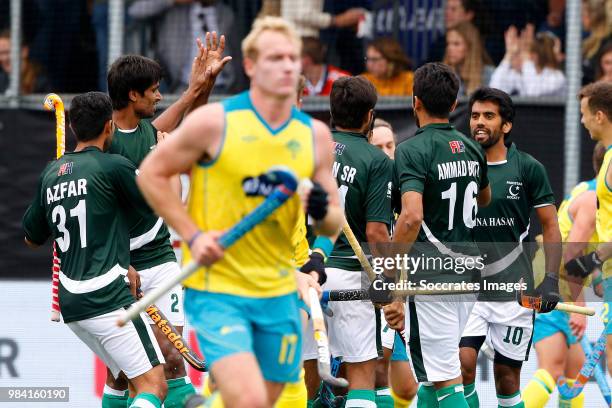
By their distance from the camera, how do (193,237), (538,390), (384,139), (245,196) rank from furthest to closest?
(384,139) → (538,390) → (245,196) → (193,237)

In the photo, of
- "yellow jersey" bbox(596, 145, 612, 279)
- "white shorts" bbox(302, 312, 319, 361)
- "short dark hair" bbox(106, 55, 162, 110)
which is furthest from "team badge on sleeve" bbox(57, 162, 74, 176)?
"yellow jersey" bbox(596, 145, 612, 279)

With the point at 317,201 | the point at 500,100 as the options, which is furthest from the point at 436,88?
the point at 317,201

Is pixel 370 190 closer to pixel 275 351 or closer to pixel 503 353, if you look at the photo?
pixel 503 353

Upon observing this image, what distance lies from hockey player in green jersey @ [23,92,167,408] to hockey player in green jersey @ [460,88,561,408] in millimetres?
2162

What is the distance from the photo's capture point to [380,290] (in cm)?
703

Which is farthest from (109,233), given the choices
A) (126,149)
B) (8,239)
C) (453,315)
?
(8,239)

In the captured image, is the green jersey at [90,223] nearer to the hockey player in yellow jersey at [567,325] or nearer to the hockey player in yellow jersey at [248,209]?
the hockey player in yellow jersey at [248,209]

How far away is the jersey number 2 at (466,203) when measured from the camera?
22.9 feet

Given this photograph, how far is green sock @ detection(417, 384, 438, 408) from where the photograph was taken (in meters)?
7.30

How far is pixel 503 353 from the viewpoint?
305 inches

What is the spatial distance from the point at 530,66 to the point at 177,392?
4.74m

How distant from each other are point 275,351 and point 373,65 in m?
5.76

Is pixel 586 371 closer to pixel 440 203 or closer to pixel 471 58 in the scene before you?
pixel 440 203

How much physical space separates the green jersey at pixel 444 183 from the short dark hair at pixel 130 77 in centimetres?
149
